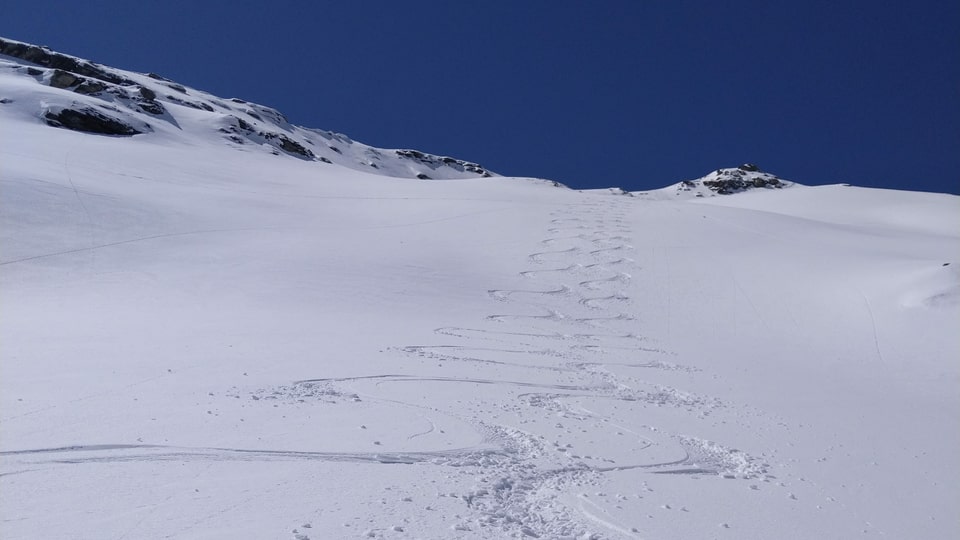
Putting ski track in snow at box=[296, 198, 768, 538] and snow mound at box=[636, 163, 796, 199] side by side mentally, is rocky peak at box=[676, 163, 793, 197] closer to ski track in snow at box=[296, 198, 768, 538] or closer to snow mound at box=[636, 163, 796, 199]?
snow mound at box=[636, 163, 796, 199]

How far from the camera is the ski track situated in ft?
14.4

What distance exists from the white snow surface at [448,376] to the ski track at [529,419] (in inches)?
1.5

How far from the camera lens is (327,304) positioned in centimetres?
1195

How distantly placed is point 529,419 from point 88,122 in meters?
40.9

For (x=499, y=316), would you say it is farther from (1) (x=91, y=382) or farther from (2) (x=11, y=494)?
(2) (x=11, y=494)

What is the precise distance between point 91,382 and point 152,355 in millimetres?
1279

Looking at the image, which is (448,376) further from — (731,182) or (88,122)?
(731,182)

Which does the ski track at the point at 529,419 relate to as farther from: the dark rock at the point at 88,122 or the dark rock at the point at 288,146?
the dark rock at the point at 288,146

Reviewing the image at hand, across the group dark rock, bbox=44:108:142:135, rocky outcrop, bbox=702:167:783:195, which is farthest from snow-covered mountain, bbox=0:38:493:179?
rocky outcrop, bbox=702:167:783:195

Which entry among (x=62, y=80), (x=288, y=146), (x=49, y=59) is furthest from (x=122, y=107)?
(x=49, y=59)

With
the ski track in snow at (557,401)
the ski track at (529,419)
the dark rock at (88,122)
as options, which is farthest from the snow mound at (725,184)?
the ski track at (529,419)

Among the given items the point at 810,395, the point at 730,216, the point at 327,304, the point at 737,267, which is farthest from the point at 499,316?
the point at 730,216

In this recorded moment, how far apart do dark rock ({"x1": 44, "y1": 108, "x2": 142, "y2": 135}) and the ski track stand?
115ft

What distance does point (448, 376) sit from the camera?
7875 mm
